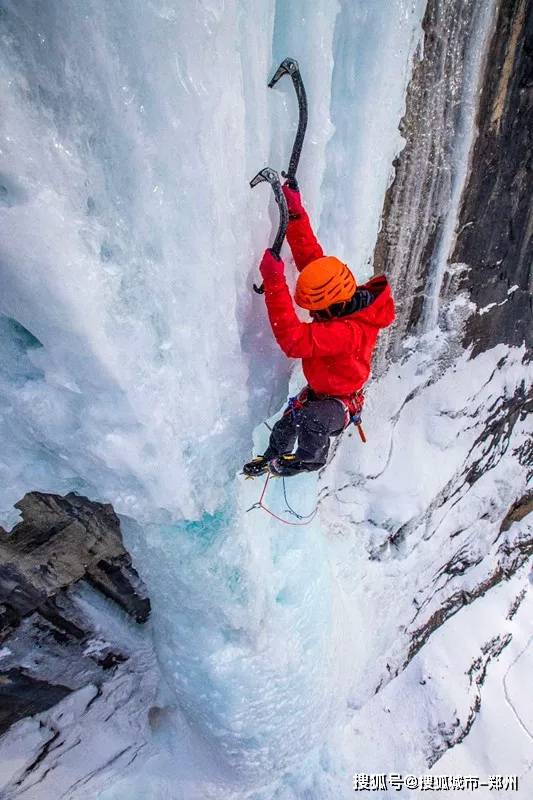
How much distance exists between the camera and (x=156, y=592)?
111 inches

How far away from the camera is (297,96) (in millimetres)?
1861

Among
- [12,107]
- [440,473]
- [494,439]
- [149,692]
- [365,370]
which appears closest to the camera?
[12,107]

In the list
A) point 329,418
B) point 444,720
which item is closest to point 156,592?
point 329,418

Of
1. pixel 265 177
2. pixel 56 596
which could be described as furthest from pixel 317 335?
pixel 56 596

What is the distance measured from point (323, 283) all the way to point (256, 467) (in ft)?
3.38

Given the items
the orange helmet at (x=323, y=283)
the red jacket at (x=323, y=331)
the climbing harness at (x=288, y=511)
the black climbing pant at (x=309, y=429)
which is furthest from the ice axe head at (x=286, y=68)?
the climbing harness at (x=288, y=511)

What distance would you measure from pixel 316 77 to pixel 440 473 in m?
3.40

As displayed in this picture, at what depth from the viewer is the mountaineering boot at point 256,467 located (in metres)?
2.46

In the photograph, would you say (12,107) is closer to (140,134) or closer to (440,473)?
(140,134)

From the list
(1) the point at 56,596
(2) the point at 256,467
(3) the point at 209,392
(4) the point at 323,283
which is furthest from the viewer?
(1) the point at 56,596

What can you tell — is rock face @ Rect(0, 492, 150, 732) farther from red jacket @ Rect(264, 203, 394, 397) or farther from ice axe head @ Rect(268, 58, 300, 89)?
ice axe head @ Rect(268, 58, 300, 89)

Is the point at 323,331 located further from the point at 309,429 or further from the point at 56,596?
the point at 56,596

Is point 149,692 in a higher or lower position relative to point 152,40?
lower

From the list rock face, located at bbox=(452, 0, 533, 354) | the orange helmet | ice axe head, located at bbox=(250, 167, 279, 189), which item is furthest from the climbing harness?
rock face, located at bbox=(452, 0, 533, 354)
